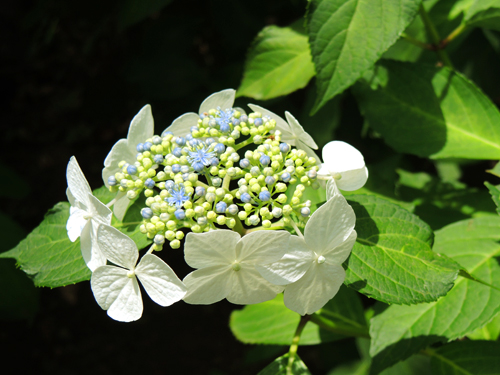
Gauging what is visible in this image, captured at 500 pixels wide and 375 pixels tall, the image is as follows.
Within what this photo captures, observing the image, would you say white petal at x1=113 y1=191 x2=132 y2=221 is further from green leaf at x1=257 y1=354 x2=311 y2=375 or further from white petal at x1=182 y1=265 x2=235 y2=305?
green leaf at x1=257 y1=354 x2=311 y2=375

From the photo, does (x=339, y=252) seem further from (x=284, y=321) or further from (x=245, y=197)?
(x=284, y=321)

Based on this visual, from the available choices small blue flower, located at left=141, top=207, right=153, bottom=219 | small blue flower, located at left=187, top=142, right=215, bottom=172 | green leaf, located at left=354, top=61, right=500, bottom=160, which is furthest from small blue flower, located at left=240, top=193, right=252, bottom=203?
green leaf, located at left=354, top=61, right=500, bottom=160

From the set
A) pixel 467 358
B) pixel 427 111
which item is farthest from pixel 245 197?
pixel 467 358

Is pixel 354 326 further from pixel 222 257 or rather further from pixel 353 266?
pixel 222 257

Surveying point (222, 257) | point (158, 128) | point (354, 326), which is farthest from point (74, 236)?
point (158, 128)

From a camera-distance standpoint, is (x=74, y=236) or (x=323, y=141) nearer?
(x=74, y=236)

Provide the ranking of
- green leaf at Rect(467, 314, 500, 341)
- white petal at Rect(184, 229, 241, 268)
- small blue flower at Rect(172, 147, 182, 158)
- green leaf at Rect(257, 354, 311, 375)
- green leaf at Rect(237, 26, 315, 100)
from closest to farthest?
white petal at Rect(184, 229, 241, 268), small blue flower at Rect(172, 147, 182, 158), green leaf at Rect(257, 354, 311, 375), green leaf at Rect(467, 314, 500, 341), green leaf at Rect(237, 26, 315, 100)
